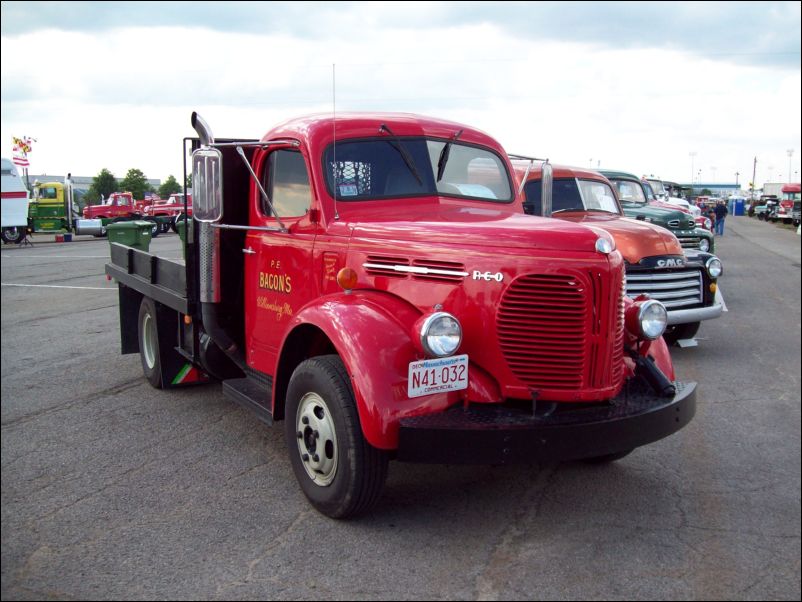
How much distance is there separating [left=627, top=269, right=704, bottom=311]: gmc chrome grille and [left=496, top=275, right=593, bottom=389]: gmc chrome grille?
5001 mm

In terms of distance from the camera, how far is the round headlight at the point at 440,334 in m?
3.55

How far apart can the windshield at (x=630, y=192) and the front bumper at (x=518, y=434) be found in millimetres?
11714

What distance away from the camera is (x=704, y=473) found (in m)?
4.55

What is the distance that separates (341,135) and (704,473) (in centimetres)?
298

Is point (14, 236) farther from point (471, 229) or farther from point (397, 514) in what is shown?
point (471, 229)

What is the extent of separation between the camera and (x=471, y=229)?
3906 millimetres

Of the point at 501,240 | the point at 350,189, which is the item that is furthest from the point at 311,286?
the point at 501,240

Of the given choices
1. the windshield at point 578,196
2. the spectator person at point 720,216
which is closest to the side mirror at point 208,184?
the windshield at point 578,196

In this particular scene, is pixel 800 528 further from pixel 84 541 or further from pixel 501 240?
pixel 84 541

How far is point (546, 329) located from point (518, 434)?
21.2 inches

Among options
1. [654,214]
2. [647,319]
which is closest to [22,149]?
[647,319]

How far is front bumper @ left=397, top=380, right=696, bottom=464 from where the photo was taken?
3428 millimetres

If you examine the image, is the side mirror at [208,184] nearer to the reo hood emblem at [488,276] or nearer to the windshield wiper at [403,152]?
the windshield wiper at [403,152]

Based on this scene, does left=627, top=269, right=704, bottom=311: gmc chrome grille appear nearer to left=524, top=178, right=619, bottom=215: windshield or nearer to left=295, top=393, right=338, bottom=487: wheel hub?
left=524, top=178, right=619, bottom=215: windshield
